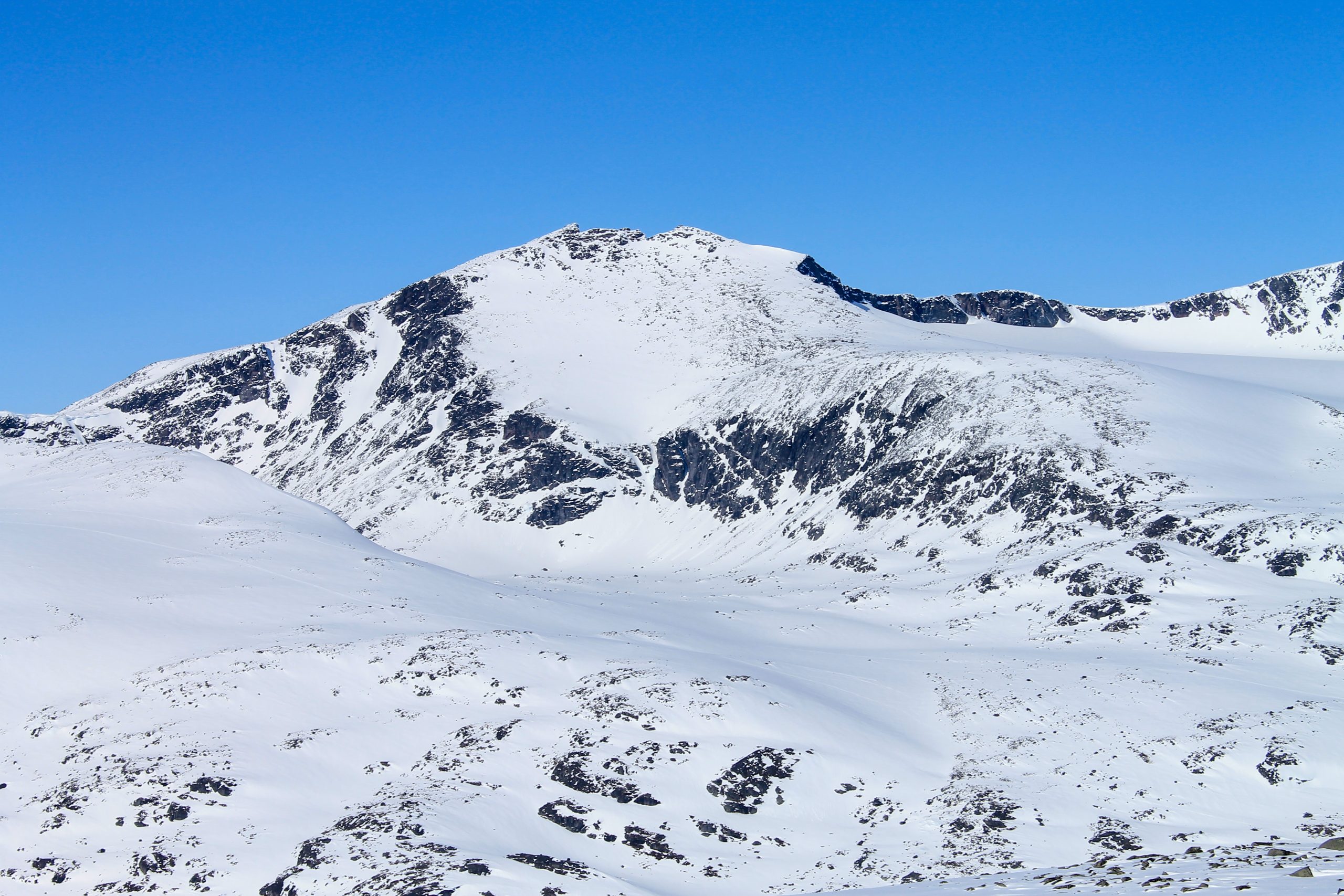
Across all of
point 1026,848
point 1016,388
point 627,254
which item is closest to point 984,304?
point 627,254

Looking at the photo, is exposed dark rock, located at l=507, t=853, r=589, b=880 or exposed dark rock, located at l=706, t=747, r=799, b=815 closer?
exposed dark rock, located at l=507, t=853, r=589, b=880

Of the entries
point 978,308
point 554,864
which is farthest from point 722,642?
point 978,308

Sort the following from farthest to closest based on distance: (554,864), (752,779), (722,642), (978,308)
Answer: (978,308), (722,642), (752,779), (554,864)

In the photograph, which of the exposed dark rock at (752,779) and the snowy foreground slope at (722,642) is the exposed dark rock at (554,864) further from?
the exposed dark rock at (752,779)

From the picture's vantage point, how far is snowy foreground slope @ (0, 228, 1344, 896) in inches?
1576

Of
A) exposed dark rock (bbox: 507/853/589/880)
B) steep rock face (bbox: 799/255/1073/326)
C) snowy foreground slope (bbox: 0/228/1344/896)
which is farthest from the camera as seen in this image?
steep rock face (bbox: 799/255/1073/326)

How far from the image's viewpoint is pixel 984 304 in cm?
19512

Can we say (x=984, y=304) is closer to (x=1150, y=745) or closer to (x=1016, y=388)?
(x=1016, y=388)

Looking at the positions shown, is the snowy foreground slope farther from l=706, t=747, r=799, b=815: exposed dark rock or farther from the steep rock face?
the steep rock face

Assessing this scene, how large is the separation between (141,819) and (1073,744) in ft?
120

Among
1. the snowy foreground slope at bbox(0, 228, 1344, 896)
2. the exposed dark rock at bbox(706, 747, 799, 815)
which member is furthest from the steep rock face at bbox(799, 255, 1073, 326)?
the exposed dark rock at bbox(706, 747, 799, 815)

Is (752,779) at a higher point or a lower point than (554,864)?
higher

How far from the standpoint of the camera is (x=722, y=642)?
212 ft

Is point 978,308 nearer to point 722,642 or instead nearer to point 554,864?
point 722,642
